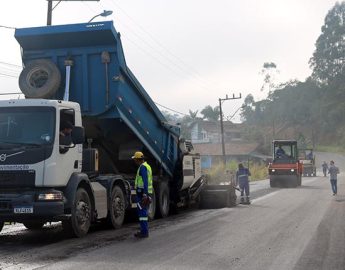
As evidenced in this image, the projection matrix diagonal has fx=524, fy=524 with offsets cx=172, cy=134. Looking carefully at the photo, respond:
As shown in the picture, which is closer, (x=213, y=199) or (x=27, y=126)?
(x=27, y=126)

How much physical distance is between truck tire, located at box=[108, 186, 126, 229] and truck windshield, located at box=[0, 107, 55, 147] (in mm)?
2498

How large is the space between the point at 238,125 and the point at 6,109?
330 feet

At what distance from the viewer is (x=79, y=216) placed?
9.66 meters

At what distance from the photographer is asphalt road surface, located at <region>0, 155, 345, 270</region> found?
24.0ft

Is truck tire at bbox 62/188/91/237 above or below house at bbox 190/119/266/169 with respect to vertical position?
below

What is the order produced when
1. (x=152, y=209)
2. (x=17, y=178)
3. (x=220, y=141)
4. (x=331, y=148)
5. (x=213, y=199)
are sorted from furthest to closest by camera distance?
(x=331, y=148) < (x=220, y=141) < (x=213, y=199) < (x=152, y=209) < (x=17, y=178)

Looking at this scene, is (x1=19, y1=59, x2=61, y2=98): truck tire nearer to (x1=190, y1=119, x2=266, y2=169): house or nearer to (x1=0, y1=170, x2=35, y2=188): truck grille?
(x1=0, y1=170, x2=35, y2=188): truck grille

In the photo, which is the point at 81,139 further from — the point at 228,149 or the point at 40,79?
the point at 228,149

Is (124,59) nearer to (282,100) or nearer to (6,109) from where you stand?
(6,109)

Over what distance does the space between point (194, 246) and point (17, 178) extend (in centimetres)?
324

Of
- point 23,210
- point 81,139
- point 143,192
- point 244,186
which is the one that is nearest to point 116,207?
point 143,192

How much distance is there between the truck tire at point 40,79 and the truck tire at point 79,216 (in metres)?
2.49

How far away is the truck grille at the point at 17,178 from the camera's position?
29.5ft

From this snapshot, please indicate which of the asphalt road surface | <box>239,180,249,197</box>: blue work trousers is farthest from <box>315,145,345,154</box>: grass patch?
the asphalt road surface
